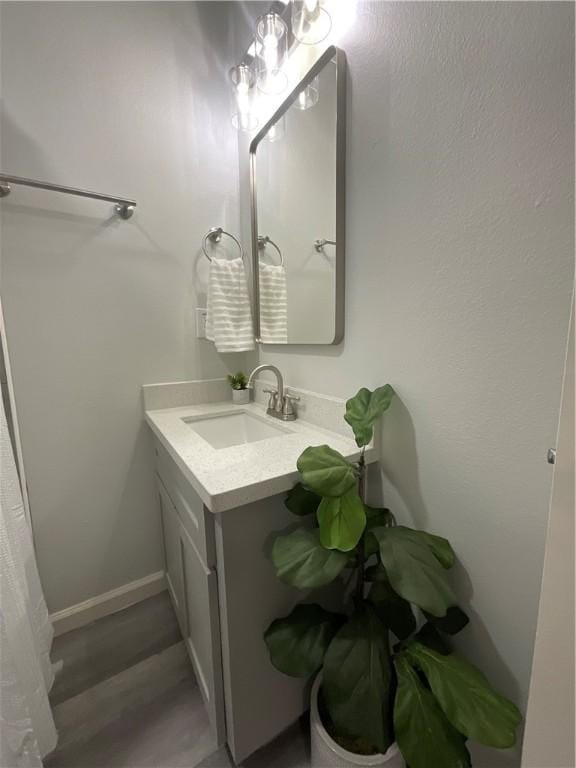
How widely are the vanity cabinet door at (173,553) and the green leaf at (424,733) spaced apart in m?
0.72

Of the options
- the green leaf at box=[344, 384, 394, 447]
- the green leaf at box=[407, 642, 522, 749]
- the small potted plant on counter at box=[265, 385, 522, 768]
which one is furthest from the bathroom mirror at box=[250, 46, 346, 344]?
the green leaf at box=[407, 642, 522, 749]

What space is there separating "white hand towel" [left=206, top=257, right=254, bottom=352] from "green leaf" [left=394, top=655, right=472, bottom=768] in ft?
3.69

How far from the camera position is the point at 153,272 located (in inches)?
49.2

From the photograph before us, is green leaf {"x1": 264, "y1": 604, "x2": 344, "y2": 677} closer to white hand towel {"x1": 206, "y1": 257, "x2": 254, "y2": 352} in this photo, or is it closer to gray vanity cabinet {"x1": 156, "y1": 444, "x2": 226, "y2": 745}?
gray vanity cabinet {"x1": 156, "y1": 444, "x2": 226, "y2": 745}

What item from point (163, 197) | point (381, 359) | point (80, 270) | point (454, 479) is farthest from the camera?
point (163, 197)

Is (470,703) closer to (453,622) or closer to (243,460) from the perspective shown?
(453,622)

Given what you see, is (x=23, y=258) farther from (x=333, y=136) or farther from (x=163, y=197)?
(x=333, y=136)

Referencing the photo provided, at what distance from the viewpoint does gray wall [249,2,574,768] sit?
0.52 m

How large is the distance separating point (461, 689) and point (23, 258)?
5.25 feet

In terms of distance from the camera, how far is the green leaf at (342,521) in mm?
569

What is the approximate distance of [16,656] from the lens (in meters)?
0.67

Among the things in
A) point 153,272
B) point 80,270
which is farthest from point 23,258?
point 153,272

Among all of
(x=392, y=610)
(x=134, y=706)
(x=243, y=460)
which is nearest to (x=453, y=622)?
(x=392, y=610)

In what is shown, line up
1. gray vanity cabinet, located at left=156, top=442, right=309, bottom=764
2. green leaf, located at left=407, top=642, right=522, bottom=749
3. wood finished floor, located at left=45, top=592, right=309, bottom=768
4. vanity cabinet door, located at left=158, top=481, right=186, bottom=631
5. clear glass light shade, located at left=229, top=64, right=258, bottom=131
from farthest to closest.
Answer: clear glass light shade, located at left=229, top=64, right=258, bottom=131 < vanity cabinet door, located at left=158, top=481, right=186, bottom=631 < wood finished floor, located at left=45, top=592, right=309, bottom=768 < gray vanity cabinet, located at left=156, top=442, right=309, bottom=764 < green leaf, located at left=407, top=642, right=522, bottom=749
